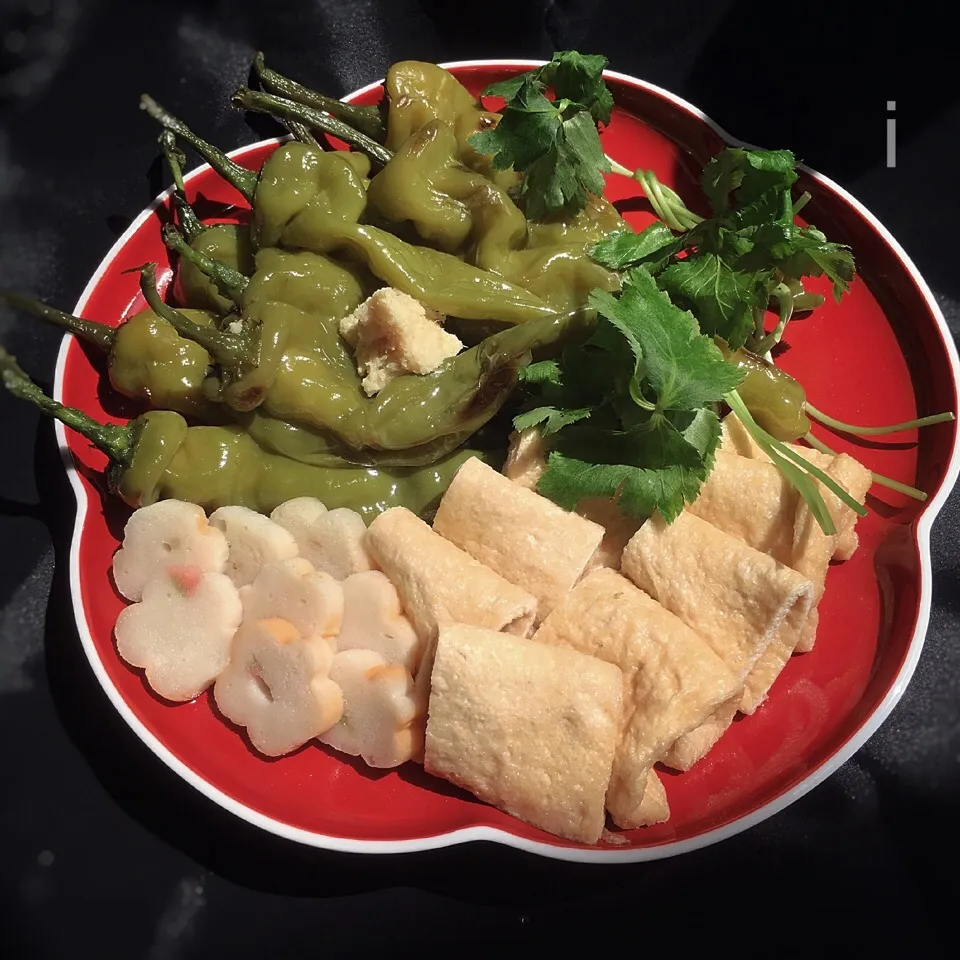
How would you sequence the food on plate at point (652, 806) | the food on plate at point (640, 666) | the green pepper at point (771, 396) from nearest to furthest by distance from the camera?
the food on plate at point (640, 666) < the food on plate at point (652, 806) < the green pepper at point (771, 396)

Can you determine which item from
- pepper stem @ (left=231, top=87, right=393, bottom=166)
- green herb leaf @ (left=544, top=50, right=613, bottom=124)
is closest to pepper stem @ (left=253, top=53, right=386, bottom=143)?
pepper stem @ (left=231, top=87, right=393, bottom=166)

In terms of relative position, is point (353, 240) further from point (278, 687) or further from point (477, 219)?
point (278, 687)

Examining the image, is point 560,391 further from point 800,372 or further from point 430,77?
point 430,77

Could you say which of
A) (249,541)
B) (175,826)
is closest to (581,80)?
(249,541)

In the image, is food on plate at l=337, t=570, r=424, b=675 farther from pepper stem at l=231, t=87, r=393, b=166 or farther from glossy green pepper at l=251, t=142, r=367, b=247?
pepper stem at l=231, t=87, r=393, b=166

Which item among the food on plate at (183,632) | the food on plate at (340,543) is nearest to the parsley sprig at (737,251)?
the food on plate at (340,543)

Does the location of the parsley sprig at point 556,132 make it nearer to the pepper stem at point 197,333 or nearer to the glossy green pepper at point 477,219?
the glossy green pepper at point 477,219

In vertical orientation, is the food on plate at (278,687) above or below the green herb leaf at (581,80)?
below
